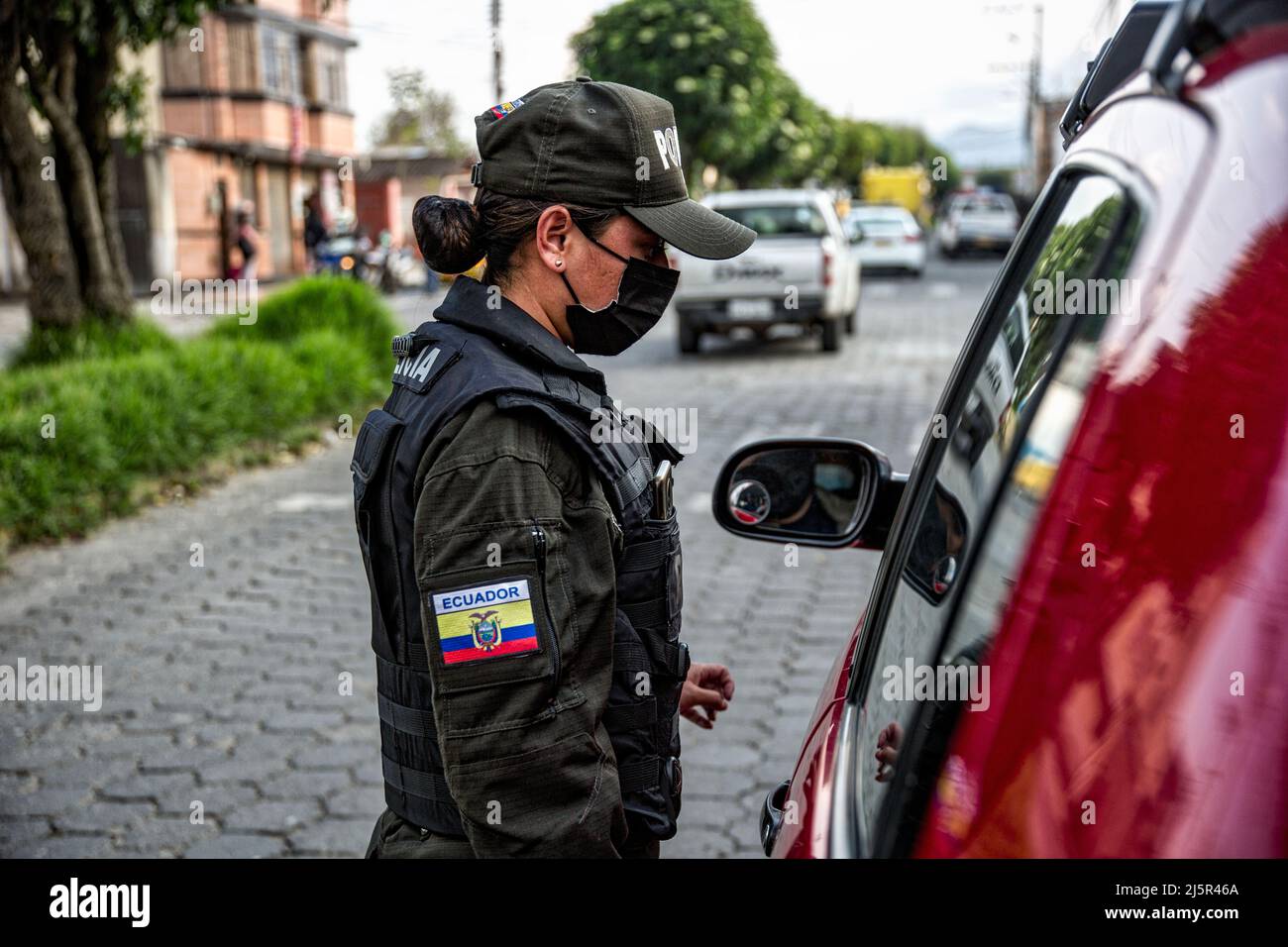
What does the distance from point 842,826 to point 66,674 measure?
4.80 meters

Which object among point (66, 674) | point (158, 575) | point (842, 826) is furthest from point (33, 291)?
point (842, 826)

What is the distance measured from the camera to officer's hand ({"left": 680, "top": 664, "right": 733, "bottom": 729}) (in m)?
2.29

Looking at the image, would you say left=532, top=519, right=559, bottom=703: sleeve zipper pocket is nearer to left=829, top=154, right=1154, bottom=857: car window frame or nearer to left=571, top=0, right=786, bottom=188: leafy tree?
left=829, top=154, right=1154, bottom=857: car window frame

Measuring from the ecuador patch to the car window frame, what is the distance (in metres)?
0.39

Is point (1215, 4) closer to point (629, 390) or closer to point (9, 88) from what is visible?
point (9, 88)

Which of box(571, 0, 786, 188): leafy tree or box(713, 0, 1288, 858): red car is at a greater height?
box(571, 0, 786, 188): leafy tree

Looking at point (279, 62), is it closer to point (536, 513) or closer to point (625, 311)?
point (625, 311)

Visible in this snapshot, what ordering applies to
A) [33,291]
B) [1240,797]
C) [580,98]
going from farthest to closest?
[33,291] → [580,98] → [1240,797]

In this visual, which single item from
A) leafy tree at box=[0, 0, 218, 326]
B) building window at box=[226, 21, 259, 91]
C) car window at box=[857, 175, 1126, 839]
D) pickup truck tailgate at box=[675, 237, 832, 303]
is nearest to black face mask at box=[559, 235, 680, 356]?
car window at box=[857, 175, 1126, 839]

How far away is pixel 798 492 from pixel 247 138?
3619 centimetres

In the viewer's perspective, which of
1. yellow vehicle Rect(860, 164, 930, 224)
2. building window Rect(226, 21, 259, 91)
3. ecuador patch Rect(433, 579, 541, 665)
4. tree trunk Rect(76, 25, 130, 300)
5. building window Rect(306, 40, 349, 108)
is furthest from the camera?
yellow vehicle Rect(860, 164, 930, 224)

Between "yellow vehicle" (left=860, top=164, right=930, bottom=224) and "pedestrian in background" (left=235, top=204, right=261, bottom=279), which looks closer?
"pedestrian in background" (left=235, top=204, right=261, bottom=279)

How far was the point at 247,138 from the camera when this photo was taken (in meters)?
35.8
